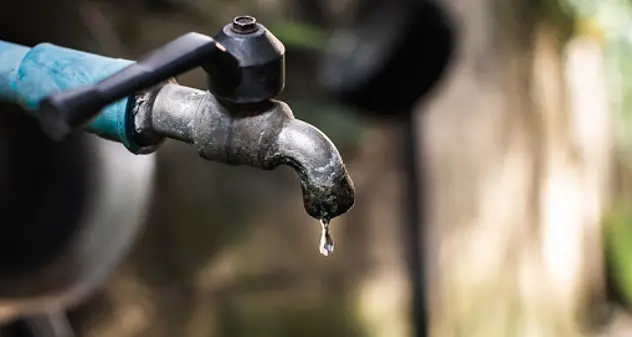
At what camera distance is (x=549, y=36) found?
1.71m

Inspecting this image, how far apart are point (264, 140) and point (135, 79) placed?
0.09 m

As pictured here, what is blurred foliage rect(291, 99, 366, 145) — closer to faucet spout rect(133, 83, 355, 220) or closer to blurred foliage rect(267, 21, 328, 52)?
blurred foliage rect(267, 21, 328, 52)

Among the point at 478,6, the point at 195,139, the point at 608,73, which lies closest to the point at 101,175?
the point at 195,139

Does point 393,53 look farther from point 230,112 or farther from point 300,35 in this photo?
point 230,112

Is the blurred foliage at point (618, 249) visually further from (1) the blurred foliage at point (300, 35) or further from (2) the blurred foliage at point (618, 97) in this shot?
(1) the blurred foliage at point (300, 35)

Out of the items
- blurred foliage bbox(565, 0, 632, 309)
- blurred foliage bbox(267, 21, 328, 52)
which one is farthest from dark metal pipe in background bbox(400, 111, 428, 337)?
blurred foliage bbox(565, 0, 632, 309)

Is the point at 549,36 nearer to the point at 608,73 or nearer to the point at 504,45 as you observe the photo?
the point at 504,45

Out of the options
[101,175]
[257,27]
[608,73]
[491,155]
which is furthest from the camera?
[608,73]

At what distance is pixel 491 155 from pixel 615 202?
3.23 ft

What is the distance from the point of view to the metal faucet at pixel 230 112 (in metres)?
0.43

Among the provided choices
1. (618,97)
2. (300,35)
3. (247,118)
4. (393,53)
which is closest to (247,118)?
(247,118)

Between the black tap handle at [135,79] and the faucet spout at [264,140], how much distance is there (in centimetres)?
2

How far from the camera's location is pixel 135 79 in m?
0.38

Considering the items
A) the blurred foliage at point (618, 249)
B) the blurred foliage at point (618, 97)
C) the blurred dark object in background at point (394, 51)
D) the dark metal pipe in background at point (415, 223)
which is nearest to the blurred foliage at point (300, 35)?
the blurred dark object in background at point (394, 51)
